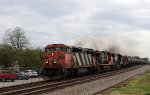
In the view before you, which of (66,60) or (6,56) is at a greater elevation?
(6,56)

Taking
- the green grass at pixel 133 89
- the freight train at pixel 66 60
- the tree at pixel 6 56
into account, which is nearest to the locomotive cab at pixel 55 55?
the freight train at pixel 66 60

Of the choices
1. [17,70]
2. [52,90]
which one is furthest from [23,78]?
[52,90]

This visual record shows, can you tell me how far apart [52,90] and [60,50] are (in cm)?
1369

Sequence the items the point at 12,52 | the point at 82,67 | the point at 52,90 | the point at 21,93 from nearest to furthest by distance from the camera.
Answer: the point at 21,93
the point at 52,90
the point at 82,67
the point at 12,52

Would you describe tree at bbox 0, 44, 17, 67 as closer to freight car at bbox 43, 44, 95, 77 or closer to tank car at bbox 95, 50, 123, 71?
tank car at bbox 95, 50, 123, 71

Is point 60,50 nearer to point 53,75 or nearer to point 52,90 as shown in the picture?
point 53,75

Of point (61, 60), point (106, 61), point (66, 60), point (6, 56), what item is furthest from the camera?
point (6, 56)

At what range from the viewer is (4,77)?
4384 centimetres

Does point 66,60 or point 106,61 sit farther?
point 106,61

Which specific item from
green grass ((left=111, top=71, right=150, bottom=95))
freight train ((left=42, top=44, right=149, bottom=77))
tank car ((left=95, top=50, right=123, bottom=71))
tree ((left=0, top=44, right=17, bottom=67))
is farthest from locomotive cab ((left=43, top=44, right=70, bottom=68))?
tree ((left=0, top=44, right=17, bottom=67))

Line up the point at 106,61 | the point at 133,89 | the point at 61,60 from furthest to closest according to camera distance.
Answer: the point at 106,61, the point at 61,60, the point at 133,89

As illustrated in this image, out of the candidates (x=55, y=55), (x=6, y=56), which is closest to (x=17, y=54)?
(x=6, y=56)

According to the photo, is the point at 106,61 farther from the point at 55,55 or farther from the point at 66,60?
the point at 55,55

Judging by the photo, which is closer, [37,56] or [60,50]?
[60,50]
